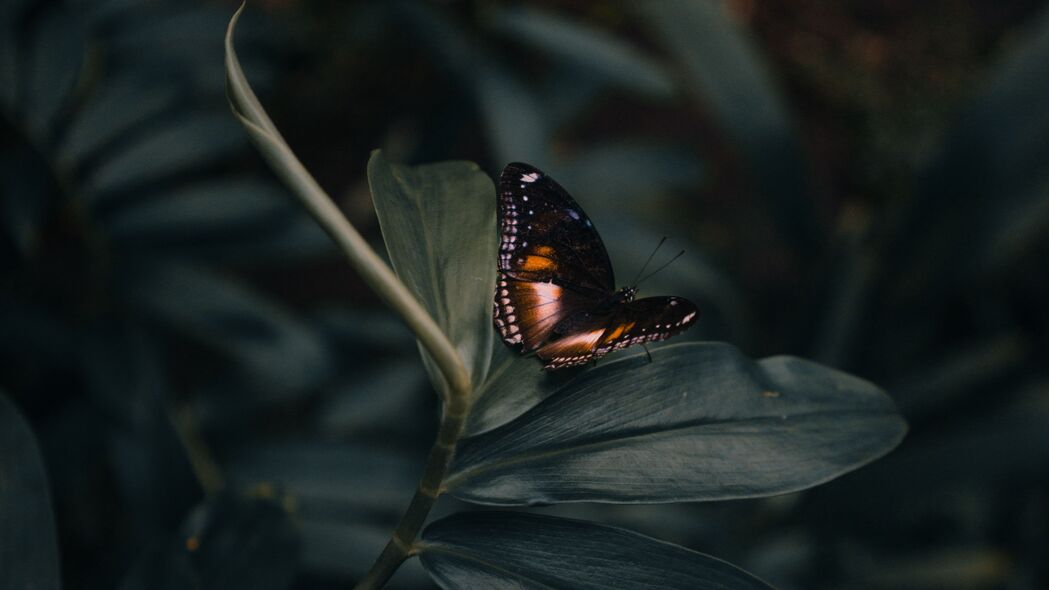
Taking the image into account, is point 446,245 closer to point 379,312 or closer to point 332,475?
point 332,475

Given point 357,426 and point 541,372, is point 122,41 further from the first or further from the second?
point 541,372

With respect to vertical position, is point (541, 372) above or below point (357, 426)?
above

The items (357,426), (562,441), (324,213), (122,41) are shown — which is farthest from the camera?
(357,426)

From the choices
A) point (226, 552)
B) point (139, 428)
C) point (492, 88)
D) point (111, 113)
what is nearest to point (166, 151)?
point (111, 113)

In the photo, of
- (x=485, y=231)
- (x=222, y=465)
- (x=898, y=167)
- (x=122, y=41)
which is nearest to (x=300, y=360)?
(x=222, y=465)

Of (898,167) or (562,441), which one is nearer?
(562,441)

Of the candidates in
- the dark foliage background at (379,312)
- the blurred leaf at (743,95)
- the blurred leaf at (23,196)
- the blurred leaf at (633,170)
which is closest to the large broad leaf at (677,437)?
the dark foliage background at (379,312)

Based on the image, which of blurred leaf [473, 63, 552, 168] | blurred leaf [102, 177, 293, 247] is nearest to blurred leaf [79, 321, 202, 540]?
blurred leaf [102, 177, 293, 247]

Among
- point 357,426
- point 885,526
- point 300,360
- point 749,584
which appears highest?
point 749,584
